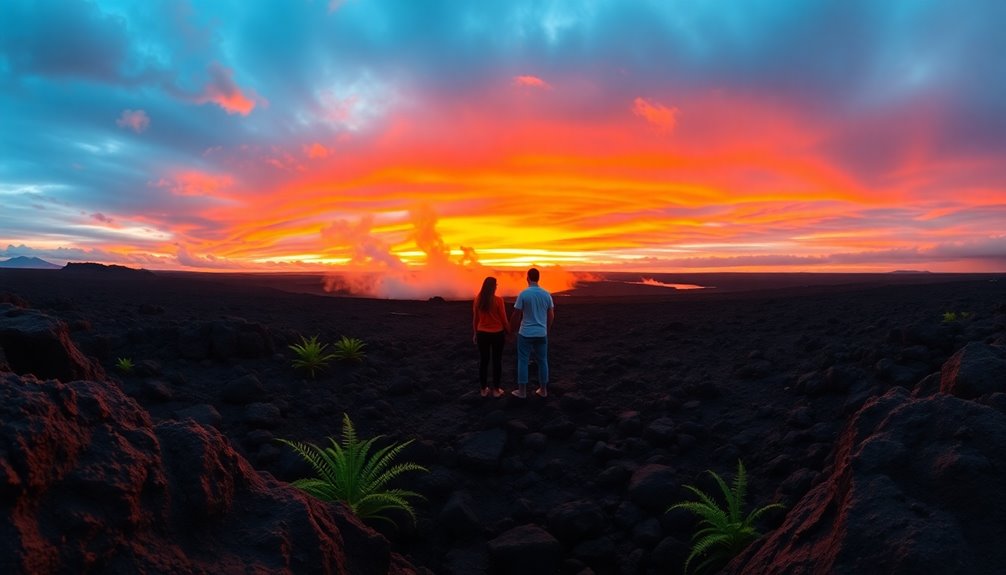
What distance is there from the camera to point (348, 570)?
3.45 meters

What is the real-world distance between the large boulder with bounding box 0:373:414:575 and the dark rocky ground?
19mm

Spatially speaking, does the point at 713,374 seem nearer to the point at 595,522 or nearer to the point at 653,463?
the point at 653,463

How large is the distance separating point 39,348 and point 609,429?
6.63m

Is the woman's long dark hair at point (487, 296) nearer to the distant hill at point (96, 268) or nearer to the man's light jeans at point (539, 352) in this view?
the man's light jeans at point (539, 352)

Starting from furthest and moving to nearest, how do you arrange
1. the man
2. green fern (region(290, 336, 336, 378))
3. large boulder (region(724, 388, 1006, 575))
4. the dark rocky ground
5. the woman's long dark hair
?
1. green fern (region(290, 336, 336, 378))
2. the woman's long dark hair
3. the man
4. the dark rocky ground
5. large boulder (region(724, 388, 1006, 575))

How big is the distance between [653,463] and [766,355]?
15.2 ft

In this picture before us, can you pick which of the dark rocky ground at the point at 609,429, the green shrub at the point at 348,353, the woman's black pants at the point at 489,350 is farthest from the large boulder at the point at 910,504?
the green shrub at the point at 348,353

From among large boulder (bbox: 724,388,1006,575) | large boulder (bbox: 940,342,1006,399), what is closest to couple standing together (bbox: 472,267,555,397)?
large boulder (bbox: 724,388,1006,575)

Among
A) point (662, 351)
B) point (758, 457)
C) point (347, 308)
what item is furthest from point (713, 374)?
point (347, 308)

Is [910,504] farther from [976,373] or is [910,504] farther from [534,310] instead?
[534,310]

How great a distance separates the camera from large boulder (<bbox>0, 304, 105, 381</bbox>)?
5.38 meters

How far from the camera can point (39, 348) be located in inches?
214

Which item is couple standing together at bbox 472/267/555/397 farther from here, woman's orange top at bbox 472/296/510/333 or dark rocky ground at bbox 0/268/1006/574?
dark rocky ground at bbox 0/268/1006/574

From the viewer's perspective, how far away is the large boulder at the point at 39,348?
5.38 m
